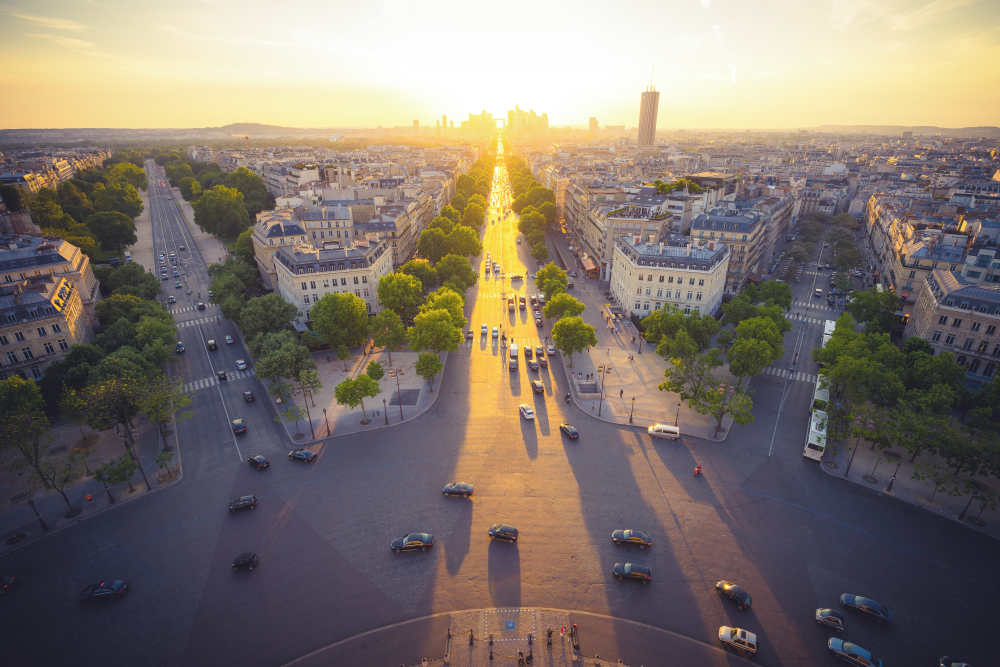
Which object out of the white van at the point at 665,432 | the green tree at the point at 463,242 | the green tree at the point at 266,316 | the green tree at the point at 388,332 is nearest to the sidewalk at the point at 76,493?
the green tree at the point at 266,316

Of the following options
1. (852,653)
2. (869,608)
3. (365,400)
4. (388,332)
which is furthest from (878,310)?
(365,400)

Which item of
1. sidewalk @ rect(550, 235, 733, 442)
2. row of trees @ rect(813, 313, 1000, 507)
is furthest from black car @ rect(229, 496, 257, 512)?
row of trees @ rect(813, 313, 1000, 507)

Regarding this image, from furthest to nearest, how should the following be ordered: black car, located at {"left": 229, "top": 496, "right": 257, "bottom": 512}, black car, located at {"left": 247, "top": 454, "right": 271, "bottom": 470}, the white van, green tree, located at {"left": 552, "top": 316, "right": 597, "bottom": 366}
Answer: green tree, located at {"left": 552, "top": 316, "right": 597, "bottom": 366}
the white van
black car, located at {"left": 247, "top": 454, "right": 271, "bottom": 470}
black car, located at {"left": 229, "top": 496, "right": 257, "bottom": 512}

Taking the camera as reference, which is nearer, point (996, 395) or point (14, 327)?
point (996, 395)

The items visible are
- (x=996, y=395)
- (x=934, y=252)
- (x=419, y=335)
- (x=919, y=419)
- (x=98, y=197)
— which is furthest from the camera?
(x=98, y=197)

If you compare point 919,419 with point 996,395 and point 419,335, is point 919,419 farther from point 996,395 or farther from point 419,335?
point 419,335

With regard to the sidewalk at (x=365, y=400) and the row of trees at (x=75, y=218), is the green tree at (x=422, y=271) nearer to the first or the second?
the sidewalk at (x=365, y=400)

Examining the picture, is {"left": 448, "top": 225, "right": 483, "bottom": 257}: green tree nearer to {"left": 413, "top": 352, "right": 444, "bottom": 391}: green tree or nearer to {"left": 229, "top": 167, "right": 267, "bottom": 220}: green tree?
{"left": 413, "top": 352, "right": 444, "bottom": 391}: green tree

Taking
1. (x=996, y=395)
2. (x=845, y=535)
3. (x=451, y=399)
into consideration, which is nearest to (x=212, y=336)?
(x=451, y=399)
